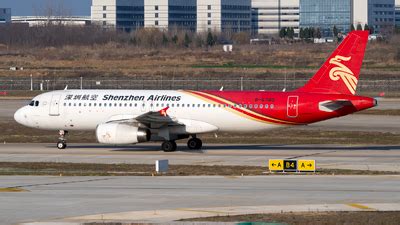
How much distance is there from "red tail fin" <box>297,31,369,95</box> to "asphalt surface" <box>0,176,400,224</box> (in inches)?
506

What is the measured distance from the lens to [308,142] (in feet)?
194

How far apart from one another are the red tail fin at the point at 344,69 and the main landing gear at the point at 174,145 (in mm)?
7485

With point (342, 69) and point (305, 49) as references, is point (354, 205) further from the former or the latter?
point (305, 49)

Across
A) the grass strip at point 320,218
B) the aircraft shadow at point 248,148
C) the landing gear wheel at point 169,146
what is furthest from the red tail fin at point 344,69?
the grass strip at point 320,218

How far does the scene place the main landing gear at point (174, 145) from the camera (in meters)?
53.4

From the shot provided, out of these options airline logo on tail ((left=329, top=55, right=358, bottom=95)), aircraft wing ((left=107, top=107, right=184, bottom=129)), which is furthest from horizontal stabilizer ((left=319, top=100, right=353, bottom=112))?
aircraft wing ((left=107, top=107, right=184, bottom=129))

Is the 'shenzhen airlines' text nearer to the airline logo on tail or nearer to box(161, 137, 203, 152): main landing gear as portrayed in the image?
box(161, 137, 203, 152): main landing gear

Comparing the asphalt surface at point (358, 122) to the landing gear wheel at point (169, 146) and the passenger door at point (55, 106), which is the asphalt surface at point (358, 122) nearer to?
the landing gear wheel at point (169, 146)

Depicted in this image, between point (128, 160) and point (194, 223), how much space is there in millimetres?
21699

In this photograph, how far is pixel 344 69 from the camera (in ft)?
171

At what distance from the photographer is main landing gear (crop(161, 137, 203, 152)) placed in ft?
175

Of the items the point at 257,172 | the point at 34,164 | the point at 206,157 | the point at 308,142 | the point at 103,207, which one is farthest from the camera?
the point at 308,142

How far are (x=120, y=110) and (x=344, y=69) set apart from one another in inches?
497

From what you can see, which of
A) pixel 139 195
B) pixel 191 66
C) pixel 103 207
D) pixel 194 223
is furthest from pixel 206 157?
pixel 191 66
